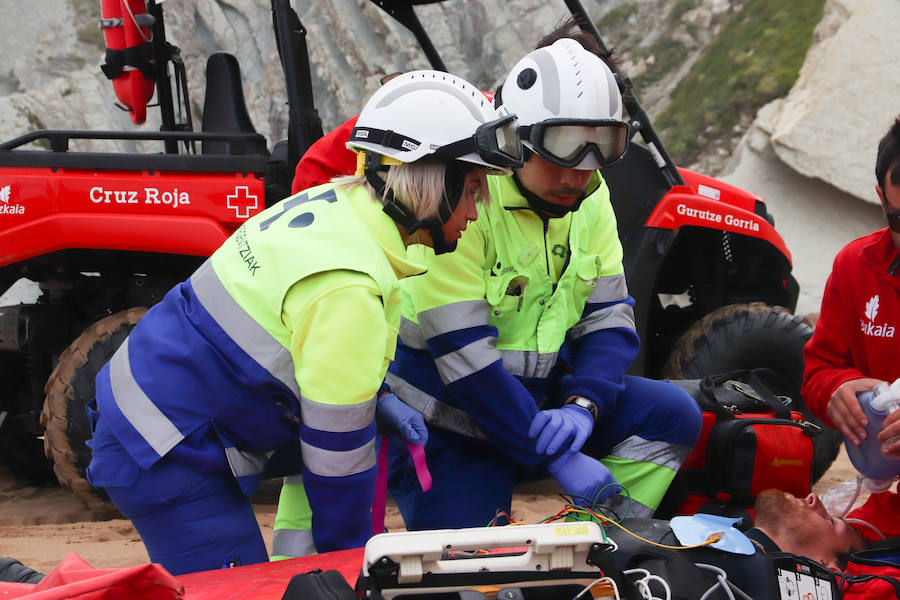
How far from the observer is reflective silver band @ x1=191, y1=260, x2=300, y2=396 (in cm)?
218

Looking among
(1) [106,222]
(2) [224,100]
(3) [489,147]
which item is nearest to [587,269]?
(3) [489,147]

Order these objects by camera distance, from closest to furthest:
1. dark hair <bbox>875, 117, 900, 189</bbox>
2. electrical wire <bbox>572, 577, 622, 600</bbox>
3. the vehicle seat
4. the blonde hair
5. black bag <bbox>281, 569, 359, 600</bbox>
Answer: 1. black bag <bbox>281, 569, 359, 600</bbox>
2. electrical wire <bbox>572, 577, 622, 600</bbox>
3. the blonde hair
4. dark hair <bbox>875, 117, 900, 189</bbox>
5. the vehicle seat

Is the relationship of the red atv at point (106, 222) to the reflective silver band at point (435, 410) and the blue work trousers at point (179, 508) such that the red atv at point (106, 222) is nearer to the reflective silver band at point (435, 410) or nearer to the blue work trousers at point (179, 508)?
the reflective silver band at point (435, 410)

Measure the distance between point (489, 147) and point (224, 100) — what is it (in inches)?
106

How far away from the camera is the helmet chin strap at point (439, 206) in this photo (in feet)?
7.63

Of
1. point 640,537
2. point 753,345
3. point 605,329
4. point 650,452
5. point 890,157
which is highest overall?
point 890,157

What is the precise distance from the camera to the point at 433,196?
2.34 m

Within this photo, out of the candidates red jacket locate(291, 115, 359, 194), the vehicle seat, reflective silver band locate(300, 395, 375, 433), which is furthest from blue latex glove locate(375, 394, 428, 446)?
the vehicle seat

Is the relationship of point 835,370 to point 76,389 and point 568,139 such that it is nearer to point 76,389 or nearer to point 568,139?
point 568,139

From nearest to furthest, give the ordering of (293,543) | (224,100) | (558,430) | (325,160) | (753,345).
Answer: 1. (293,543)
2. (558,430)
3. (325,160)
4. (224,100)
5. (753,345)

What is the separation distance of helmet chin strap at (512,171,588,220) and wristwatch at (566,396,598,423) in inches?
23.1

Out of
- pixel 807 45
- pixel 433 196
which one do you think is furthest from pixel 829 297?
pixel 807 45

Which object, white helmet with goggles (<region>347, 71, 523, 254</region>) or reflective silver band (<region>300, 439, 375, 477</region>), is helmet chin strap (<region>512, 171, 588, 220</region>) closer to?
white helmet with goggles (<region>347, 71, 523, 254</region>)

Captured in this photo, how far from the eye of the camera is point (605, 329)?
10.2 ft
